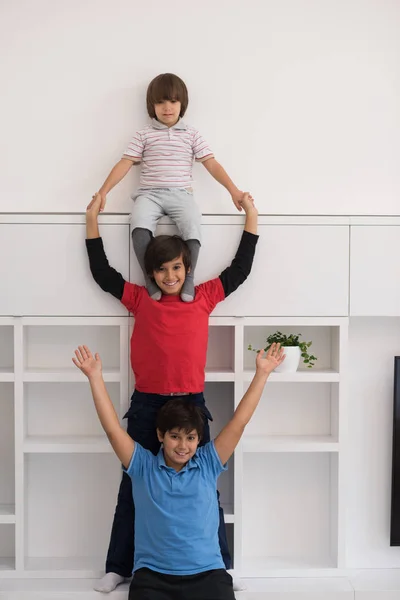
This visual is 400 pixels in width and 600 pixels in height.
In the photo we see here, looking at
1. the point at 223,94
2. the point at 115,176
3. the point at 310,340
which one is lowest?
the point at 310,340

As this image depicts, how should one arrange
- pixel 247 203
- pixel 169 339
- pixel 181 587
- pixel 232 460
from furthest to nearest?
pixel 232 460, pixel 247 203, pixel 169 339, pixel 181 587

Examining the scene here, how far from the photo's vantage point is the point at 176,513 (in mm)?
2006

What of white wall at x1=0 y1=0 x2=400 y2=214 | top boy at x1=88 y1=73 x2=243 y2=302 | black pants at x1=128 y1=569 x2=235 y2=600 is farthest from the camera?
white wall at x1=0 y1=0 x2=400 y2=214

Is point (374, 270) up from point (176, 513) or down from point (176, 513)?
up

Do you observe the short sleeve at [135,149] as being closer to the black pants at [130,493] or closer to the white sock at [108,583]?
the black pants at [130,493]

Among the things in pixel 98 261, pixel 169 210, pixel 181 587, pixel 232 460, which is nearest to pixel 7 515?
pixel 181 587

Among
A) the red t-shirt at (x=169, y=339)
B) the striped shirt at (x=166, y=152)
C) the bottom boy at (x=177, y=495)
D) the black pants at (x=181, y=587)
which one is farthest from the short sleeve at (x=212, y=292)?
the black pants at (x=181, y=587)

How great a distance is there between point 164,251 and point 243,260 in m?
0.27

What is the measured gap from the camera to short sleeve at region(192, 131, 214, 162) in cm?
235

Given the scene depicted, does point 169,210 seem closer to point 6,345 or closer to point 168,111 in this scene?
point 168,111

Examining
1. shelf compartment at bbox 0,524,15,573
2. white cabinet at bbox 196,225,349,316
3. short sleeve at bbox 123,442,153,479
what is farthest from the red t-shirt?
shelf compartment at bbox 0,524,15,573

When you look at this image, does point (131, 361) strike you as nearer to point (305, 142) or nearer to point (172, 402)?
point (172, 402)

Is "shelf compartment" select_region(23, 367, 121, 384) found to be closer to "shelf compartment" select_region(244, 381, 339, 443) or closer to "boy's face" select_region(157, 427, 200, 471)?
"boy's face" select_region(157, 427, 200, 471)

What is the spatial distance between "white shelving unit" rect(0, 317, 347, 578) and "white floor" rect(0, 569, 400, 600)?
2.1 inches
